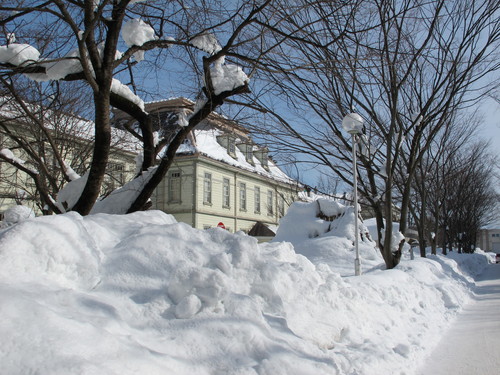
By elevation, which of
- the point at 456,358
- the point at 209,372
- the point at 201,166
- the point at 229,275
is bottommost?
the point at 456,358

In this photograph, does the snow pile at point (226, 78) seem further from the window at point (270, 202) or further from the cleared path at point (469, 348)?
the window at point (270, 202)

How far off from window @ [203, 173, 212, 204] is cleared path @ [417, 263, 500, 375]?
2102 cm

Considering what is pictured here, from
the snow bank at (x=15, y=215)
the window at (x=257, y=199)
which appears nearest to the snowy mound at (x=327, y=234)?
the snow bank at (x=15, y=215)

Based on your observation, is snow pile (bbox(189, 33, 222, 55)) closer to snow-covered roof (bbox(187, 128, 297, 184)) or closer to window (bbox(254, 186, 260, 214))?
snow-covered roof (bbox(187, 128, 297, 184))

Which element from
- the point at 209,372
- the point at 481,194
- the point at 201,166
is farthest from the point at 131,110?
the point at 481,194

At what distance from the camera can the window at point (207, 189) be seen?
2856 centimetres

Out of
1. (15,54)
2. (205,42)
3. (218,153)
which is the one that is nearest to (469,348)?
(205,42)

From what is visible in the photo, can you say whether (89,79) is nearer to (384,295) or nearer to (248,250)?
(248,250)

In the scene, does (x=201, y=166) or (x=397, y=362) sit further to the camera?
(x=201, y=166)

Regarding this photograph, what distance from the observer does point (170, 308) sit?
3721mm

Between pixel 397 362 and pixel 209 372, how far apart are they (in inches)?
97.9

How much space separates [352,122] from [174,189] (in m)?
19.7

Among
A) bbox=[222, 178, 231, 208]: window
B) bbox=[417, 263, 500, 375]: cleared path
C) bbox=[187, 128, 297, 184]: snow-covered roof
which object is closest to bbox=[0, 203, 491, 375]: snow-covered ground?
Answer: bbox=[417, 263, 500, 375]: cleared path

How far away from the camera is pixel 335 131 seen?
12.2m
